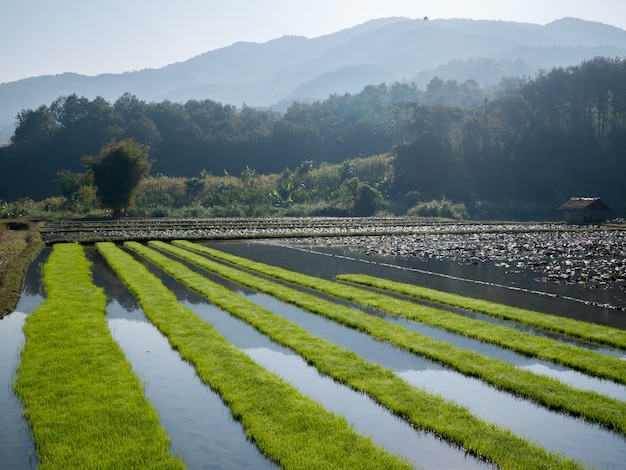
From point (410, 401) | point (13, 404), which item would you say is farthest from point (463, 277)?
point (13, 404)

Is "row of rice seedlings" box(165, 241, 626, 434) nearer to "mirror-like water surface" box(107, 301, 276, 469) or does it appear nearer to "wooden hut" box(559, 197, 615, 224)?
"mirror-like water surface" box(107, 301, 276, 469)

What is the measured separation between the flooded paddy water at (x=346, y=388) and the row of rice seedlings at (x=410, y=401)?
0.84 feet

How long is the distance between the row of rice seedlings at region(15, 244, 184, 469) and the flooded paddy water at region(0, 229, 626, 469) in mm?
304

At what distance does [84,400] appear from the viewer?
36.7ft

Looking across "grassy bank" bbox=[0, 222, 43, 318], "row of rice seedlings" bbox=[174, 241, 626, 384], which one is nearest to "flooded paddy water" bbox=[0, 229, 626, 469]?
"row of rice seedlings" bbox=[174, 241, 626, 384]

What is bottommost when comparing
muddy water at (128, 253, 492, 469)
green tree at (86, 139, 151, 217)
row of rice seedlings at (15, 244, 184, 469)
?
muddy water at (128, 253, 492, 469)

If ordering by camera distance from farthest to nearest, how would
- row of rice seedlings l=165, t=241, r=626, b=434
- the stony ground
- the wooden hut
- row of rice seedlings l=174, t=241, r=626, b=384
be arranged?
the wooden hut, the stony ground, row of rice seedlings l=174, t=241, r=626, b=384, row of rice seedlings l=165, t=241, r=626, b=434

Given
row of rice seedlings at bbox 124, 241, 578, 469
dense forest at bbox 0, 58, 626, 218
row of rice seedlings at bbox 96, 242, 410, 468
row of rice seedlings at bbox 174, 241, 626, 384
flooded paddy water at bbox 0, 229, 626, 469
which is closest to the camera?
row of rice seedlings at bbox 96, 242, 410, 468

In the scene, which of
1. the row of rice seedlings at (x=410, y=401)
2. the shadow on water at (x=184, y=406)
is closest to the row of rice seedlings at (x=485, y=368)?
the row of rice seedlings at (x=410, y=401)

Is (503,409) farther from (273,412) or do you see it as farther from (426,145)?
(426,145)

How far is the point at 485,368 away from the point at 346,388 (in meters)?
3.28

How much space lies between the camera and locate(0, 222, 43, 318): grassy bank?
851 inches

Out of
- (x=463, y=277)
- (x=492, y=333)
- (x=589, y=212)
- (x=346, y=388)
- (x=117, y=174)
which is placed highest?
(x=117, y=174)

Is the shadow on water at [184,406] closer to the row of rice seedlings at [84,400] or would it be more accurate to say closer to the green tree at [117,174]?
the row of rice seedlings at [84,400]
